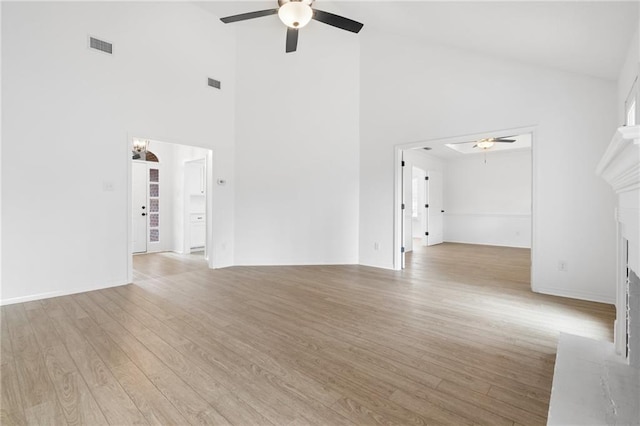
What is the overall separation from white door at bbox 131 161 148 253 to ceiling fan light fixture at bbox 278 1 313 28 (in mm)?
5117

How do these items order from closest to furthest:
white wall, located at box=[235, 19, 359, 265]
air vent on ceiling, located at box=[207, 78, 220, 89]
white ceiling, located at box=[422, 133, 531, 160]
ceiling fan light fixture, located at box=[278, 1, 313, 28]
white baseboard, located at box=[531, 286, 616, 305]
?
1. ceiling fan light fixture, located at box=[278, 1, 313, 28]
2. white baseboard, located at box=[531, 286, 616, 305]
3. air vent on ceiling, located at box=[207, 78, 220, 89]
4. white wall, located at box=[235, 19, 359, 265]
5. white ceiling, located at box=[422, 133, 531, 160]

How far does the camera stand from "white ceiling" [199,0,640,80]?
7.64 ft

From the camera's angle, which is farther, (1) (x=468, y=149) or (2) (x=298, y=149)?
(1) (x=468, y=149)

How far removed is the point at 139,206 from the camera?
257 inches

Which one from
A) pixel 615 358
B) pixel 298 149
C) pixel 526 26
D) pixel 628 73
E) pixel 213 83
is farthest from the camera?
pixel 298 149

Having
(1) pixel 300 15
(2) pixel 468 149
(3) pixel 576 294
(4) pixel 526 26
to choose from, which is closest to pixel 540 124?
(4) pixel 526 26

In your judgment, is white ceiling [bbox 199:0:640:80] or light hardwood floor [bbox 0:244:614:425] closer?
light hardwood floor [bbox 0:244:614:425]

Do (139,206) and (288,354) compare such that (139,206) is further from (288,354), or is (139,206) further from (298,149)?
(288,354)

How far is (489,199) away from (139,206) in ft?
29.4

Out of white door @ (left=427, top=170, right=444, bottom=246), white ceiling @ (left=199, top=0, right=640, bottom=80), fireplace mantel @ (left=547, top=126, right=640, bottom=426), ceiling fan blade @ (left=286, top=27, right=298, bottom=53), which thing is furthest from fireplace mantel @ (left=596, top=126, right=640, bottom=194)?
white door @ (left=427, top=170, right=444, bottom=246)

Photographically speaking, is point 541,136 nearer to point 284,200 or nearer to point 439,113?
point 439,113

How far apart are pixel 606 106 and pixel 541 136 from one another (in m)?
0.61

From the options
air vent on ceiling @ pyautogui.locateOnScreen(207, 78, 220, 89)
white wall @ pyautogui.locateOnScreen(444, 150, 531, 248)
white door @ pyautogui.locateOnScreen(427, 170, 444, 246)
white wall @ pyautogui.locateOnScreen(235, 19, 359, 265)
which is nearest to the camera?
air vent on ceiling @ pyautogui.locateOnScreen(207, 78, 220, 89)

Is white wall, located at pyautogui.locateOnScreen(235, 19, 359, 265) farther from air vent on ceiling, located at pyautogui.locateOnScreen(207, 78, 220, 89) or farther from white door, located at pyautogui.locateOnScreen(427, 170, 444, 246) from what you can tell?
white door, located at pyautogui.locateOnScreen(427, 170, 444, 246)
